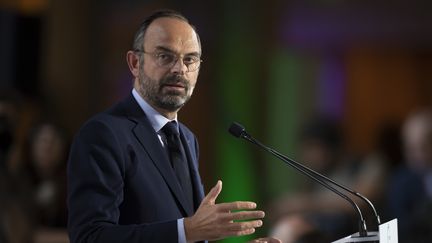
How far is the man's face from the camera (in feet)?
7.54

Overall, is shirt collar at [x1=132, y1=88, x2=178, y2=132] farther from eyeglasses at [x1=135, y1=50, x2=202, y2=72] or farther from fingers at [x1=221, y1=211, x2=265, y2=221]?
fingers at [x1=221, y1=211, x2=265, y2=221]

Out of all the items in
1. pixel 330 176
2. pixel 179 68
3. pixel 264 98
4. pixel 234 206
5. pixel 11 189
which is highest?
pixel 179 68

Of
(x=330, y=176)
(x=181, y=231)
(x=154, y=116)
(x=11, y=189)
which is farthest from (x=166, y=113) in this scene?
(x=330, y=176)

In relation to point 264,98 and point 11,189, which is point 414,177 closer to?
point 264,98

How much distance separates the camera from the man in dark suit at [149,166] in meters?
2.12

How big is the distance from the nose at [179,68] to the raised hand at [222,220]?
334mm

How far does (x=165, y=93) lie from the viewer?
231 centimetres

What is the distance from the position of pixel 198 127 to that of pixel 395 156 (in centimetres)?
212

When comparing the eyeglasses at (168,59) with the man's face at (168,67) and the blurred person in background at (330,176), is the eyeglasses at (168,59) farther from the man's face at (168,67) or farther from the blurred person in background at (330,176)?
the blurred person in background at (330,176)

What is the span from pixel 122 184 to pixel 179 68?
11.4 inches

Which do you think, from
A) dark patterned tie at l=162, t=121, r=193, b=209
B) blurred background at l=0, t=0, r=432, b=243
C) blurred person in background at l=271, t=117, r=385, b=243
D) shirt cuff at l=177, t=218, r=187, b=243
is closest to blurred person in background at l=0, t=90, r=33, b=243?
blurred background at l=0, t=0, r=432, b=243

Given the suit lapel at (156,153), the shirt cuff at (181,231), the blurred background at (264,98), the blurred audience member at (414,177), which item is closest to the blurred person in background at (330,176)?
the blurred background at (264,98)

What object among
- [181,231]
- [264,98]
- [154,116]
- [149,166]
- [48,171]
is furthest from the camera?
[264,98]

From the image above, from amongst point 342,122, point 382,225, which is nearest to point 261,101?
point 342,122
